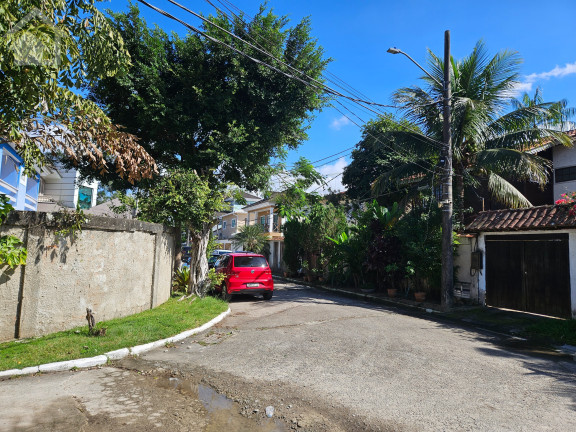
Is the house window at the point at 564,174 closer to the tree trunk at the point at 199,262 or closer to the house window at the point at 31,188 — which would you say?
the tree trunk at the point at 199,262

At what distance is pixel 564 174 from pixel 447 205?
7.04 metres

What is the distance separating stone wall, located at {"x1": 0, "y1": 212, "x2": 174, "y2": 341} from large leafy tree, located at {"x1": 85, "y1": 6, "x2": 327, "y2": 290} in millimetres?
3541

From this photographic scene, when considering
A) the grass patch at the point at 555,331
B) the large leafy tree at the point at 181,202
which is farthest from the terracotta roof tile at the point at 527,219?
the large leafy tree at the point at 181,202

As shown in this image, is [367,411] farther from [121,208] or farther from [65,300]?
[121,208]

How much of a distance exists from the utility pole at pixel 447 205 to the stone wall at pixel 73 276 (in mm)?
8588

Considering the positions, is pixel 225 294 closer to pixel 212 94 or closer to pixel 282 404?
pixel 212 94

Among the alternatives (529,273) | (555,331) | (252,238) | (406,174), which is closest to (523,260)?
(529,273)

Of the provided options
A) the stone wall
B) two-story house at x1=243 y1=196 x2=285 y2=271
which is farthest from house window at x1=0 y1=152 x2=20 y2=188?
two-story house at x1=243 y1=196 x2=285 y2=271

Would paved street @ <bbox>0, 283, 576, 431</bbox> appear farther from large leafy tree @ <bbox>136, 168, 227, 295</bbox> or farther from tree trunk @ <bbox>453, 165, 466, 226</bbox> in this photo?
tree trunk @ <bbox>453, 165, 466, 226</bbox>

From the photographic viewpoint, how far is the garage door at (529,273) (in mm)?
10242

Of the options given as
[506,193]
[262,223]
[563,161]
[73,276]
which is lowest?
[73,276]

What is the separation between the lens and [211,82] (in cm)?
1293

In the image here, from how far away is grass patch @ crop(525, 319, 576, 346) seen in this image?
830 cm

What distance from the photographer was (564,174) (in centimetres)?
1543
